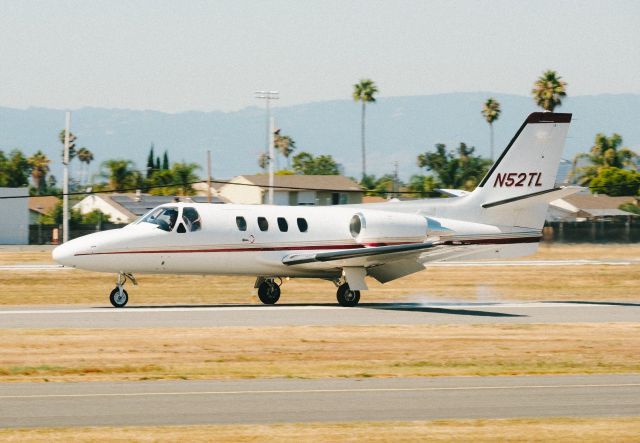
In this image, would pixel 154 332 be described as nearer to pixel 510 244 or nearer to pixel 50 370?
pixel 50 370

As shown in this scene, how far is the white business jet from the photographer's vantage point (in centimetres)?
2889

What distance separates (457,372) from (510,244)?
47.4 ft

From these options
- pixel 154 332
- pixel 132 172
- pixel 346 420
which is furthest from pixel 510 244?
pixel 132 172

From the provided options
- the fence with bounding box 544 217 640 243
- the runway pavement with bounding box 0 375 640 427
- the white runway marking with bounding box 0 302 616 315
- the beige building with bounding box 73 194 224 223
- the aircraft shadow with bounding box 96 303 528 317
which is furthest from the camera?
the beige building with bounding box 73 194 224 223

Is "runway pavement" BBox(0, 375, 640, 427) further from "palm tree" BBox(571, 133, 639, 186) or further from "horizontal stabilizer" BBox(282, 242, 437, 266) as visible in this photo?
"palm tree" BBox(571, 133, 639, 186)

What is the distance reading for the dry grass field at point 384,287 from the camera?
115ft

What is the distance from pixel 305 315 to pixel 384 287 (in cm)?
1229

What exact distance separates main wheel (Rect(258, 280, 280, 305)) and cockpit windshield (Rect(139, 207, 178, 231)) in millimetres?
4020

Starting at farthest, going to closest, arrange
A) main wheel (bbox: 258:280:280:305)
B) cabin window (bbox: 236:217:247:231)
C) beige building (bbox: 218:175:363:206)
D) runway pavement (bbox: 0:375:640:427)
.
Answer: beige building (bbox: 218:175:363:206)
main wheel (bbox: 258:280:280:305)
cabin window (bbox: 236:217:247:231)
runway pavement (bbox: 0:375:640:427)

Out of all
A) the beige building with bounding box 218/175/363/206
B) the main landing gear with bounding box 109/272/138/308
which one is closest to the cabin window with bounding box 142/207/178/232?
the main landing gear with bounding box 109/272/138/308

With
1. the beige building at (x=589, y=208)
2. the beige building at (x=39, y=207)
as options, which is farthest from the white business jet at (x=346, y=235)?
the beige building at (x=39, y=207)

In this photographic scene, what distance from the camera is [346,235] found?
31.5m

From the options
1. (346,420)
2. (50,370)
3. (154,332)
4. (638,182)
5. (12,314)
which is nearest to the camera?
(346,420)

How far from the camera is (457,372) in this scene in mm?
18203
